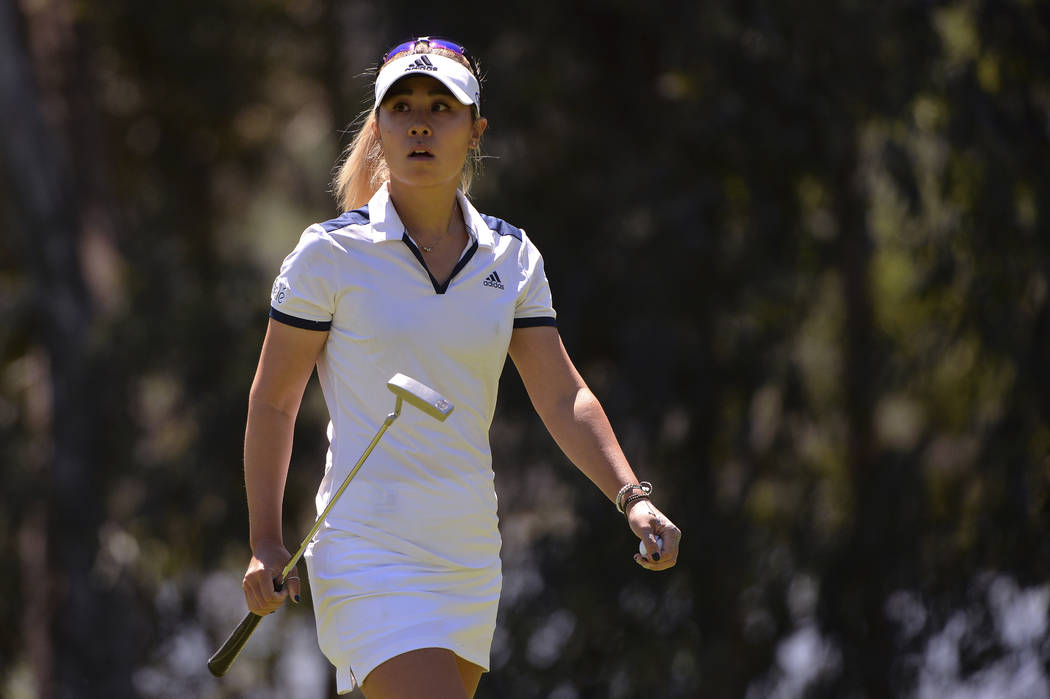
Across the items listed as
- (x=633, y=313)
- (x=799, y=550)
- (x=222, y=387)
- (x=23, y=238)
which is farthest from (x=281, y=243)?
(x=799, y=550)

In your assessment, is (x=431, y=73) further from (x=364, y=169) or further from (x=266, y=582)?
(x=266, y=582)

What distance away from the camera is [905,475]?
917cm

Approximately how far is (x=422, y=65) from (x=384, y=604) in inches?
43.5

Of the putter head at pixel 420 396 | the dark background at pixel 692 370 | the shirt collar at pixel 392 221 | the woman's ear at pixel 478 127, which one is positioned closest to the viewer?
the putter head at pixel 420 396

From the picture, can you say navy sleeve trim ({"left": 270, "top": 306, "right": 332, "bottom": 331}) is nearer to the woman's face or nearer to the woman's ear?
the woman's face

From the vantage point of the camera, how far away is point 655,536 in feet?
9.85

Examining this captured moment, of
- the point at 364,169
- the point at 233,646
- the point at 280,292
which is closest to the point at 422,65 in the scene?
the point at 364,169

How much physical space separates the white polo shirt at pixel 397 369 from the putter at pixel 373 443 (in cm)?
6

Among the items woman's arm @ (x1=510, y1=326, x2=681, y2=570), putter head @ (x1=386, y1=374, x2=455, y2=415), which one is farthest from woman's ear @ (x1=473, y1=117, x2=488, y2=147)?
putter head @ (x1=386, y1=374, x2=455, y2=415)

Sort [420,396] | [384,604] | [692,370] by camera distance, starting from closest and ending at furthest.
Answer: [420,396] → [384,604] → [692,370]

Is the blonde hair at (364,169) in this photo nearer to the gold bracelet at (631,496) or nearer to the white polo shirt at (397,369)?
the white polo shirt at (397,369)

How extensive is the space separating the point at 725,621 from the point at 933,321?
2.20 meters

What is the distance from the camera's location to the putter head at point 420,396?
284cm

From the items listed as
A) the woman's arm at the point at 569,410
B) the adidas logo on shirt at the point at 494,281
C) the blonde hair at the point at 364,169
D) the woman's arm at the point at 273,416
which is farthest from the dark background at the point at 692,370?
the woman's arm at the point at 273,416
